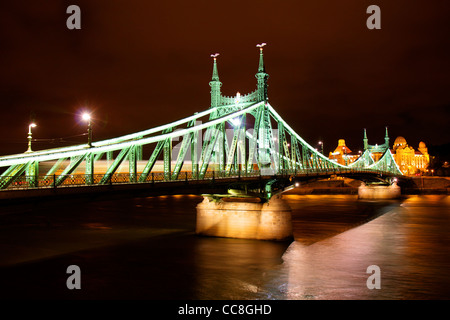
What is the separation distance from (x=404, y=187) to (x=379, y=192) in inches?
917

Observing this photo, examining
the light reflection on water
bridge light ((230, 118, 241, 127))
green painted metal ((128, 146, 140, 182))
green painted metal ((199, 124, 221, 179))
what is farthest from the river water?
bridge light ((230, 118, 241, 127))

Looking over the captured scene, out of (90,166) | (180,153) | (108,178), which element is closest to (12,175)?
(90,166)

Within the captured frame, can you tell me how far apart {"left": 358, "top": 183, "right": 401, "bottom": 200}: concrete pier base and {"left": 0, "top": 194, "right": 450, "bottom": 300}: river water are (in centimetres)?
4096

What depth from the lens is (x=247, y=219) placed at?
88.9 ft

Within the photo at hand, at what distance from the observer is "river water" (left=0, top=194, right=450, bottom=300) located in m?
16.5

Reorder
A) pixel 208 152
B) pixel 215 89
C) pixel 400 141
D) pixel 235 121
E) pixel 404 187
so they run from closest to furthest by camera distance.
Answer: pixel 208 152
pixel 215 89
pixel 235 121
pixel 404 187
pixel 400 141

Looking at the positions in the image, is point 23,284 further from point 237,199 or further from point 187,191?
point 237,199

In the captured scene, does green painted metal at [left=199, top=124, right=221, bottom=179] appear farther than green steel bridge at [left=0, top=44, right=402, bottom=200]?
Yes

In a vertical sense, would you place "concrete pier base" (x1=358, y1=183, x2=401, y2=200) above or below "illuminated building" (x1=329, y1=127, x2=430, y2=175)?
below

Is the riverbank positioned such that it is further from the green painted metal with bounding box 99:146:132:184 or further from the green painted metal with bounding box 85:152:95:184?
the green painted metal with bounding box 85:152:95:184

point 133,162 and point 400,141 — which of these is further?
point 400,141

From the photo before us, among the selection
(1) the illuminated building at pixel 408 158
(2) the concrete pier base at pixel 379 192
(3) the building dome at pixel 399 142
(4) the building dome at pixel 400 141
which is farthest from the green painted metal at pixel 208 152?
(4) the building dome at pixel 400 141

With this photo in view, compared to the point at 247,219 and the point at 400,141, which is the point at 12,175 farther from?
the point at 400,141
